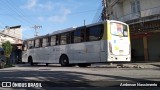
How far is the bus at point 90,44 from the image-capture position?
20484 mm

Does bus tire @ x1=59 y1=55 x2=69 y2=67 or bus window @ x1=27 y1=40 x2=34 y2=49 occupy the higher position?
bus window @ x1=27 y1=40 x2=34 y2=49

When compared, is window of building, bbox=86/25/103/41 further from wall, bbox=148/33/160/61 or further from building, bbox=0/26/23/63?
building, bbox=0/26/23/63

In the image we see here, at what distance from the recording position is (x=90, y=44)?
2148 centimetres

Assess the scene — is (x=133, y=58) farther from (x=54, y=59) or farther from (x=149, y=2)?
(x=54, y=59)

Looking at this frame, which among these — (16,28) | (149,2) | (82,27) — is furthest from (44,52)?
(16,28)

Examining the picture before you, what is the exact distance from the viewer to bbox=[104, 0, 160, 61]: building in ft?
107

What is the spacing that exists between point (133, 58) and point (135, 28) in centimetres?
444

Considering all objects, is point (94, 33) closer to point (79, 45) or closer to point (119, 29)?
→ point (119, 29)

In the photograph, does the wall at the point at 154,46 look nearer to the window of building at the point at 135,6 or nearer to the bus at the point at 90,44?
the window of building at the point at 135,6

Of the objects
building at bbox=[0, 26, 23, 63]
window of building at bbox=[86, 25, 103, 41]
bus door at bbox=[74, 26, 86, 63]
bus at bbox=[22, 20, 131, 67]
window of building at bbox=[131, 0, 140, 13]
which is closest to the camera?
bus at bbox=[22, 20, 131, 67]

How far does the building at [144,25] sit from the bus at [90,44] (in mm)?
10899

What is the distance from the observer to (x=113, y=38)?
67.5ft

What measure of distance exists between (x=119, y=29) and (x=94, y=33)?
1.80 meters

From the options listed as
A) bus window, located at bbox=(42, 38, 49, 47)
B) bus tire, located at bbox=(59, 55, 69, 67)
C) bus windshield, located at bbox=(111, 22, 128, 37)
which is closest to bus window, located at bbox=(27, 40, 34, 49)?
bus window, located at bbox=(42, 38, 49, 47)
